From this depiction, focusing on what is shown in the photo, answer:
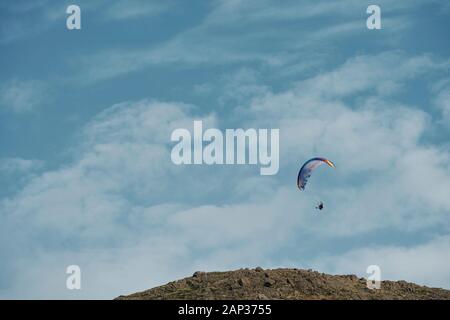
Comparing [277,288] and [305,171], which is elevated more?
[305,171]

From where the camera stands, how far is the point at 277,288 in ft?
222

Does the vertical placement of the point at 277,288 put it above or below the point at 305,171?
below

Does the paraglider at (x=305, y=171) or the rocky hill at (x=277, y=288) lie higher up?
the paraglider at (x=305, y=171)

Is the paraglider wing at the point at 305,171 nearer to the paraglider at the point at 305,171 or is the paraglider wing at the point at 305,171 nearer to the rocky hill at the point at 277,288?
the paraglider at the point at 305,171

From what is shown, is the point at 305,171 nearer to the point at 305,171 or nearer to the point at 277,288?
the point at 305,171

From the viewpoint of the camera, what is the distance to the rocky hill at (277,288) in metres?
66.9

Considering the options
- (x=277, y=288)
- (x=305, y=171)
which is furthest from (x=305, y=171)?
(x=277, y=288)

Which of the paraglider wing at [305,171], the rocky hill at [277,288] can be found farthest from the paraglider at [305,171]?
the rocky hill at [277,288]

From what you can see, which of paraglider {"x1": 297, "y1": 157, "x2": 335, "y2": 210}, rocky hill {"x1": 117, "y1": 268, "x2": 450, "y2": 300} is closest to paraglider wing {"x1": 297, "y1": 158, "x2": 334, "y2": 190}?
paraglider {"x1": 297, "y1": 157, "x2": 335, "y2": 210}

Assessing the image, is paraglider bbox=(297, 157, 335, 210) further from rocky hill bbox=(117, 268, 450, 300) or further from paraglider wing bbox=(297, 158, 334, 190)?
rocky hill bbox=(117, 268, 450, 300)

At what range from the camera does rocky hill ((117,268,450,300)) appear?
219ft

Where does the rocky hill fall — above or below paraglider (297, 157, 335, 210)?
below
